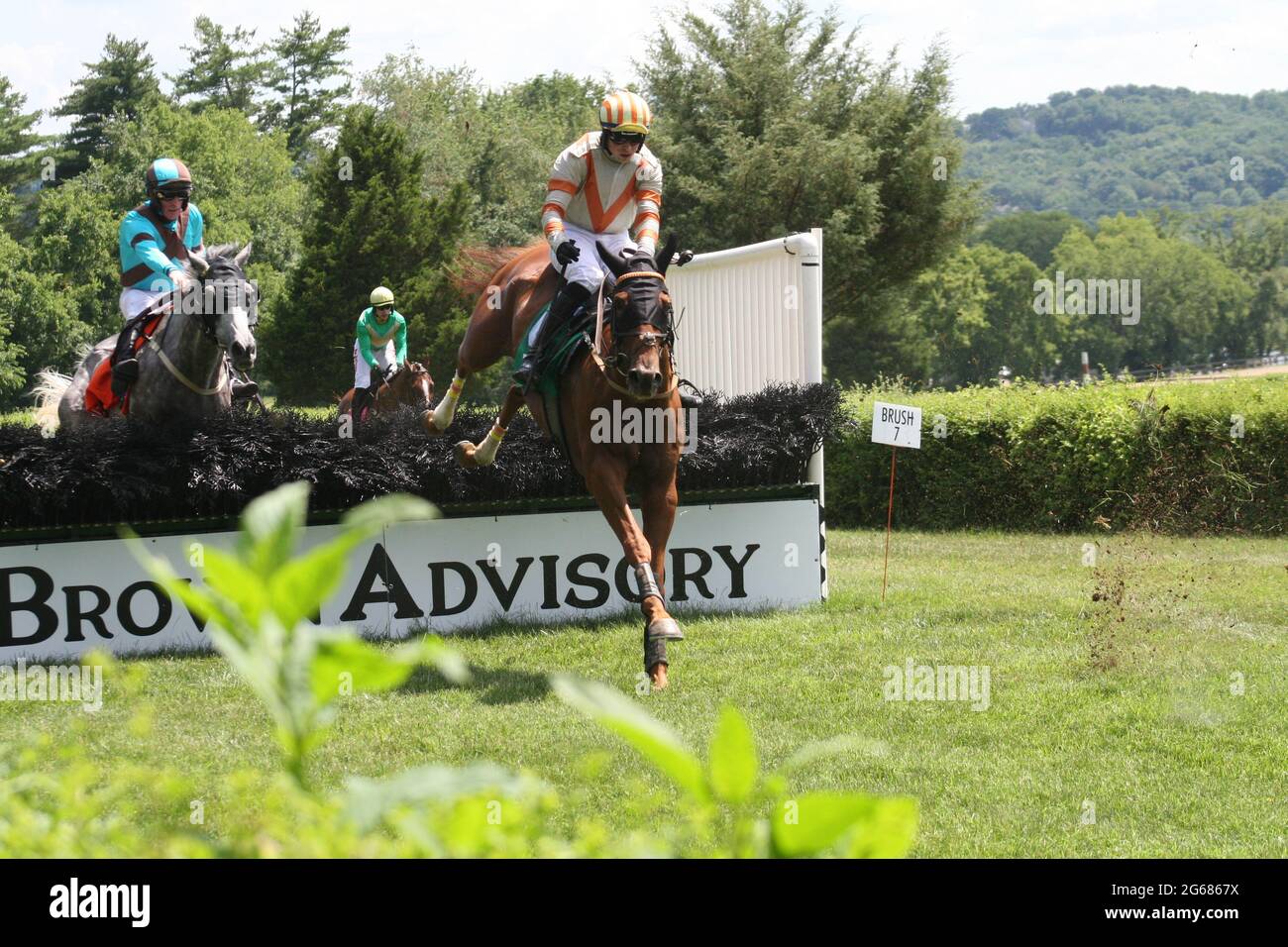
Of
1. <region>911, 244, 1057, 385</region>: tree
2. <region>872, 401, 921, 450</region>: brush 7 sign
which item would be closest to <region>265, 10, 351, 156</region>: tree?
<region>911, 244, 1057, 385</region>: tree

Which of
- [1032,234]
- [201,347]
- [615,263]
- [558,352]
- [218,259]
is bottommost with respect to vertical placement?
[558,352]

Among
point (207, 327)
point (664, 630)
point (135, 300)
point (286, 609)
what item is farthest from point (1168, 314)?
point (286, 609)

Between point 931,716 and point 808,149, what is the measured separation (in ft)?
99.7

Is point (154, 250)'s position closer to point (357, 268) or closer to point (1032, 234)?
point (357, 268)

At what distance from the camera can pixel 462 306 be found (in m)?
45.7

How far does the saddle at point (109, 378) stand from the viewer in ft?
33.0

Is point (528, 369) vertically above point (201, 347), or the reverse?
point (201, 347)

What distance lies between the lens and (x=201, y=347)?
32.2 feet

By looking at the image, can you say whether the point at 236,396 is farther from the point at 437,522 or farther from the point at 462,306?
the point at 462,306

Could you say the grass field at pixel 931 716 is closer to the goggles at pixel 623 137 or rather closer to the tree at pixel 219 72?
the goggles at pixel 623 137

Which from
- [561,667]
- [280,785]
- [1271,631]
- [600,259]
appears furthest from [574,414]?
[280,785]

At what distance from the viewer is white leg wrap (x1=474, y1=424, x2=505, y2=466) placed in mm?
10086

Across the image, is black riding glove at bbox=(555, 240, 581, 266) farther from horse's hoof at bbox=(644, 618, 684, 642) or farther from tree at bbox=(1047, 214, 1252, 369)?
tree at bbox=(1047, 214, 1252, 369)

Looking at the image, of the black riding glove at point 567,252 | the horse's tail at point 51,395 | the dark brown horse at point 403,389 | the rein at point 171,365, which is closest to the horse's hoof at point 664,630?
the black riding glove at point 567,252
